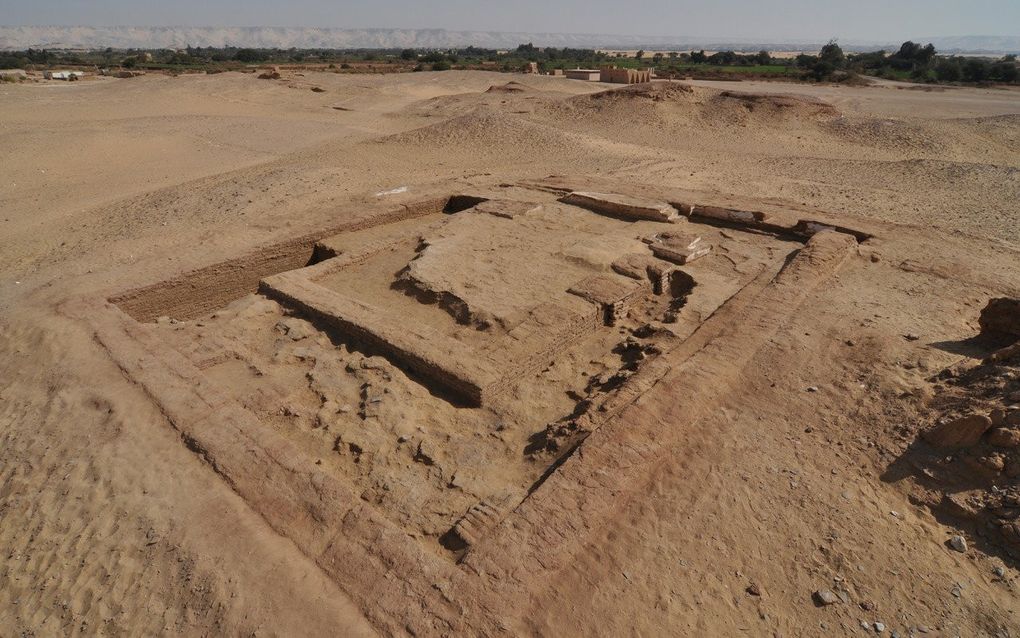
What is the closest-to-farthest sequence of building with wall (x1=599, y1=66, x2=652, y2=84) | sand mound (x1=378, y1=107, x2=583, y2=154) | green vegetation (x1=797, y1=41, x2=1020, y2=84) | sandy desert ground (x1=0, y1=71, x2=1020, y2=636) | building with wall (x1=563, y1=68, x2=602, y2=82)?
sandy desert ground (x1=0, y1=71, x2=1020, y2=636)
sand mound (x1=378, y1=107, x2=583, y2=154)
building with wall (x1=599, y1=66, x2=652, y2=84)
building with wall (x1=563, y1=68, x2=602, y2=82)
green vegetation (x1=797, y1=41, x2=1020, y2=84)

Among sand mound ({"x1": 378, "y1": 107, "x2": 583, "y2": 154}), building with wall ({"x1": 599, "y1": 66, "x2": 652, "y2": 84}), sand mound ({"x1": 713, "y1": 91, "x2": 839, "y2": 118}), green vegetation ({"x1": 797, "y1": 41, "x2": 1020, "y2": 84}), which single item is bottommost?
sand mound ({"x1": 378, "y1": 107, "x2": 583, "y2": 154})

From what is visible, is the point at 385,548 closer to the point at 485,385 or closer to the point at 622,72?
the point at 485,385

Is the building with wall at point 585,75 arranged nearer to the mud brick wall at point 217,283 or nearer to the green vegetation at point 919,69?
the green vegetation at point 919,69

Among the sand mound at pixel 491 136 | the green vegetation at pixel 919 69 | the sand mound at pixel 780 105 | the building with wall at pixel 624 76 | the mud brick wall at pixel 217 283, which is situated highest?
the green vegetation at pixel 919 69

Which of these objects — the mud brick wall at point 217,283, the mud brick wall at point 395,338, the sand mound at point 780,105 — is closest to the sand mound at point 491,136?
the sand mound at point 780,105

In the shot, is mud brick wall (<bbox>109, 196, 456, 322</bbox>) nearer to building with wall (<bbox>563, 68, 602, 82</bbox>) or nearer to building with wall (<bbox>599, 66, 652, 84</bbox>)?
building with wall (<bbox>599, 66, 652, 84</bbox>)

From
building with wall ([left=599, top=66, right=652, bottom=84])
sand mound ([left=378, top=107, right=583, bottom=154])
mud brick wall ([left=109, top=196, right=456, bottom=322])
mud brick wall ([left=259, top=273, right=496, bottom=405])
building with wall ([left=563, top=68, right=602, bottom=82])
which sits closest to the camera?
mud brick wall ([left=259, top=273, right=496, bottom=405])

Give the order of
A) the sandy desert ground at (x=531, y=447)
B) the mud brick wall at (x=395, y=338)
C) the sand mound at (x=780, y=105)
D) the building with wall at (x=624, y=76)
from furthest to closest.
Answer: the building with wall at (x=624, y=76)
the sand mound at (x=780, y=105)
the mud brick wall at (x=395, y=338)
the sandy desert ground at (x=531, y=447)

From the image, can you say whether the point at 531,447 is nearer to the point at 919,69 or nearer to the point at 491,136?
the point at 491,136

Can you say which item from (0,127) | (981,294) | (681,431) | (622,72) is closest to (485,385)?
(681,431)

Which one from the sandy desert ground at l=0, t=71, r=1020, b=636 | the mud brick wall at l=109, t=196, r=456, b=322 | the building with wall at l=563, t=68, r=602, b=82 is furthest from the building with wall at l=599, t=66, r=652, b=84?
the mud brick wall at l=109, t=196, r=456, b=322

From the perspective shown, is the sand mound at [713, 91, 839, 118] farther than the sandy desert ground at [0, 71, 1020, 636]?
Yes

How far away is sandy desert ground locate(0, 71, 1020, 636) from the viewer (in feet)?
9.14

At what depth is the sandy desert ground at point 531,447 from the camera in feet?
9.14
